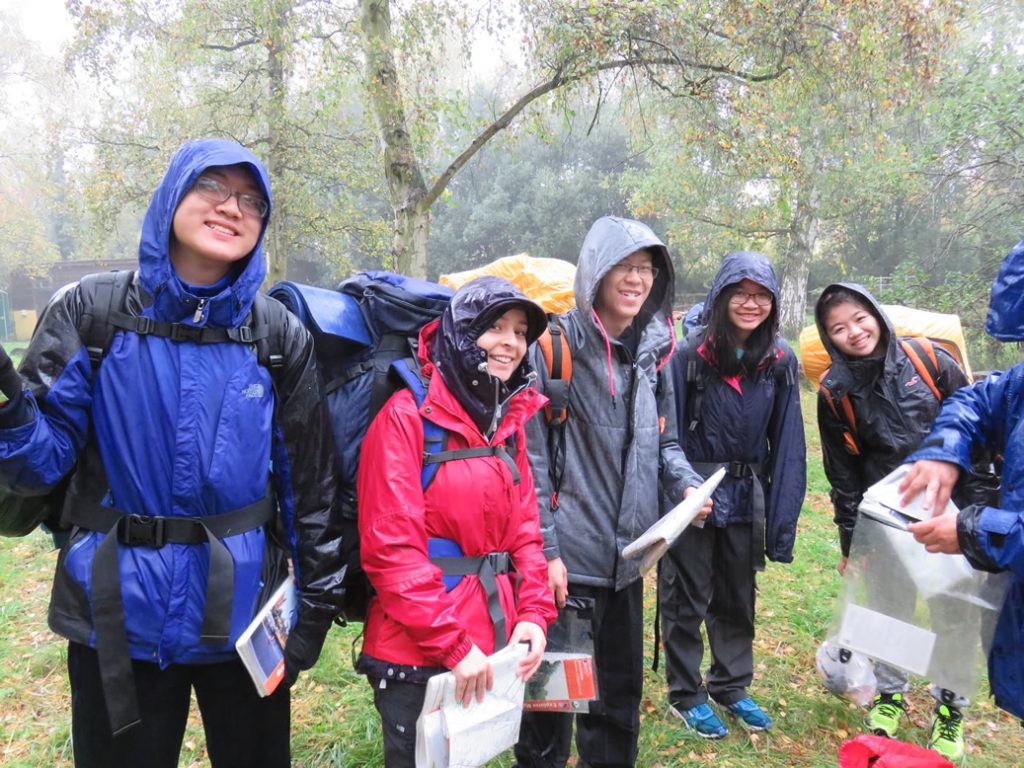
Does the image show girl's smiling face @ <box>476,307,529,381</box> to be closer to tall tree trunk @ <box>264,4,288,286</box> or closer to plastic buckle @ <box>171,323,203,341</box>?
plastic buckle @ <box>171,323,203,341</box>

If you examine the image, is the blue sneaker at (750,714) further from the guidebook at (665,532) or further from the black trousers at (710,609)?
the guidebook at (665,532)

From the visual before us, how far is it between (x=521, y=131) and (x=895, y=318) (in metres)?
6.00

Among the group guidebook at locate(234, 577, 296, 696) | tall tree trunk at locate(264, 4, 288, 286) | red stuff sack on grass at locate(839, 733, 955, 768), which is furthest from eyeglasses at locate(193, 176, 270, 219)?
tall tree trunk at locate(264, 4, 288, 286)

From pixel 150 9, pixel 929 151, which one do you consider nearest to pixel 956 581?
pixel 150 9

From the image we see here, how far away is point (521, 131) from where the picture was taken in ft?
28.5

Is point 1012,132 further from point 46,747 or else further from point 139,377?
point 46,747

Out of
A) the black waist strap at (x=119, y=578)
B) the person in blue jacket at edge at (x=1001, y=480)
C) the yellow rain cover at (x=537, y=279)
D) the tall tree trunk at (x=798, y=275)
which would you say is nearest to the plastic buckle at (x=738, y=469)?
the person in blue jacket at edge at (x=1001, y=480)

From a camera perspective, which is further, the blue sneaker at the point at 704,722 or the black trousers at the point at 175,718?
the blue sneaker at the point at 704,722

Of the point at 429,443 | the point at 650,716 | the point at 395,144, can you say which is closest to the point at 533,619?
the point at 429,443

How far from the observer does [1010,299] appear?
2.12 metres

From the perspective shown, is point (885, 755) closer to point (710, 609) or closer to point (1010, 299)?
point (1010, 299)

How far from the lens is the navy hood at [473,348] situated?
6.79 ft

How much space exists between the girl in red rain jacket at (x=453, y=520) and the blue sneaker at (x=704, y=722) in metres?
1.75

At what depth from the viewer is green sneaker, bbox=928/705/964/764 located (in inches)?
131
